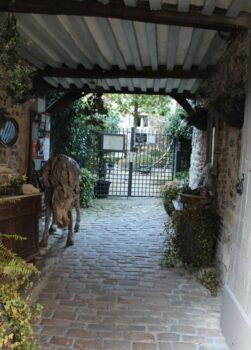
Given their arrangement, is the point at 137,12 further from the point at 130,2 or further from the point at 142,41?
the point at 142,41

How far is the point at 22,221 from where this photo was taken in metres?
4.09

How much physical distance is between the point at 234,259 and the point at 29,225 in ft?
8.13

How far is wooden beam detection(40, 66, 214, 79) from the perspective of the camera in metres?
5.33

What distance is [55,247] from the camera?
215 inches

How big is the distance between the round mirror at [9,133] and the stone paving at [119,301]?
5.61 feet

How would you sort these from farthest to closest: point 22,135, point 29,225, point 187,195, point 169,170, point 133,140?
point 169,170 → point 133,140 → point 22,135 → point 187,195 → point 29,225

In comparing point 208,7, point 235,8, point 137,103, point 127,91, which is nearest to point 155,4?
point 208,7

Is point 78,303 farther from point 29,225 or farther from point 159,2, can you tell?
point 159,2

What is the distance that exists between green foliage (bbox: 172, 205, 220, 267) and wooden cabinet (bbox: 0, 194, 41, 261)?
187 cm

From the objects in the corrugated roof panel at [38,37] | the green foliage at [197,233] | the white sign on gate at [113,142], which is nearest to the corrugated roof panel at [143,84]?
the corrugated roof panel at [38,37]

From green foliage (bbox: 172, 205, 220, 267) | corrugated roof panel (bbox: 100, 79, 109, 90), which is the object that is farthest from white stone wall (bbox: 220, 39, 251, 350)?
corrugated roof panel (bbox: 100, 79, 109, 90)

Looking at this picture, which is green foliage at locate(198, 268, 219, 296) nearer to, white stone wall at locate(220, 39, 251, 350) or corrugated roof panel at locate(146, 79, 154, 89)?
white stone wall at locate(220, 39, 251, 350)

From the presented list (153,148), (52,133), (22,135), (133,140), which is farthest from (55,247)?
(153,148)

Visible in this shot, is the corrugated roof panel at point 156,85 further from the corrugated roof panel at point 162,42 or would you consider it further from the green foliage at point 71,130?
the green foliage at point 71,130
